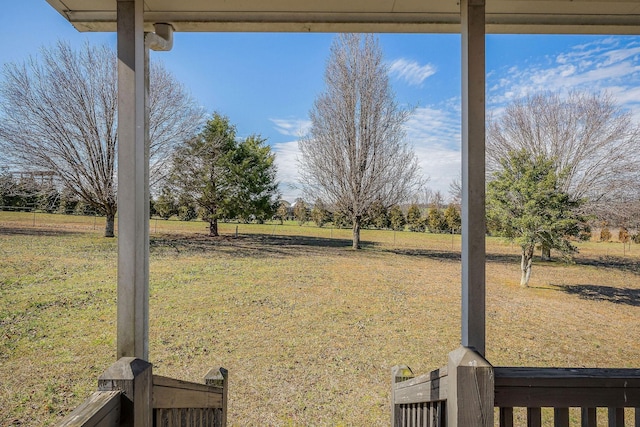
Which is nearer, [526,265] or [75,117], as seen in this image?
[526,265]

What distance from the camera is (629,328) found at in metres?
2.92

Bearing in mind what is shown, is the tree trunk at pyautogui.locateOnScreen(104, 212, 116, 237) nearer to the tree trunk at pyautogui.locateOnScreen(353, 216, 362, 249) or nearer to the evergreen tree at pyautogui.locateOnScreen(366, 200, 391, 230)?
the tree trunk at pyautogui.locateOnScreen(353, 216, 362, 249)

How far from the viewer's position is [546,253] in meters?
3.28

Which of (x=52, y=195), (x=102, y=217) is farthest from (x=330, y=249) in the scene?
(x=52, y=195)

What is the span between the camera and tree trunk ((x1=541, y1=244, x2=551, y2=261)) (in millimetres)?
3223

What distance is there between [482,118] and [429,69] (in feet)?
11.5

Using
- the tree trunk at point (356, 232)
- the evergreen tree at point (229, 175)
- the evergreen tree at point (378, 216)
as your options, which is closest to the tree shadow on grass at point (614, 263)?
the evergreen tree at point (378, 216)

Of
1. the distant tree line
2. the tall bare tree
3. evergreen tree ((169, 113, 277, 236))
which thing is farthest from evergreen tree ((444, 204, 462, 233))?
the tall bare tree

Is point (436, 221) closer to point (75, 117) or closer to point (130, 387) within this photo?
point (130, 387)

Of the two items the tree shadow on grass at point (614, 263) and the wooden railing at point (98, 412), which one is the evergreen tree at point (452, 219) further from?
the wooden railing at point (98, 412)

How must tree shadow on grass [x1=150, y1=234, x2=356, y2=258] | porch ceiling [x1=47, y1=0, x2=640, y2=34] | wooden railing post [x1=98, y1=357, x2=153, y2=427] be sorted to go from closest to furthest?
wooden railing post [x1=98, y1=357, x2=153, y2=427] < porch ceiling [x1=47, y1=0, x2=640, y2=34] < tree shadow on grass [x1=150, y1=234, x2=356, y2=258]

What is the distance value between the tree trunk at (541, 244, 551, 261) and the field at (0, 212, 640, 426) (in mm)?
85

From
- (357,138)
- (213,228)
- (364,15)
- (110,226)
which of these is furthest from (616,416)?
(110,226)

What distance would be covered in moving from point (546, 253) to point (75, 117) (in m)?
5.51
